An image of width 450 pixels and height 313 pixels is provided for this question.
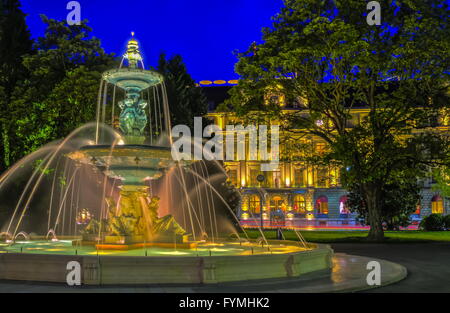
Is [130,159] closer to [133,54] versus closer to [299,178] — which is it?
[133,54]

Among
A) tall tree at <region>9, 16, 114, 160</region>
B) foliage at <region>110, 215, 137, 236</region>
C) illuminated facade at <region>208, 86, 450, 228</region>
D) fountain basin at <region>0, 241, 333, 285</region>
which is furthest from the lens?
illuminated facade at <region>208, 86, 450, 228</region>

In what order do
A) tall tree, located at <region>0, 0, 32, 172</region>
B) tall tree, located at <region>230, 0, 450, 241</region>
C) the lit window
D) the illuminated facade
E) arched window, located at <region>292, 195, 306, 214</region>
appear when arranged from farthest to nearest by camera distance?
the lit window
arched window, located at <region>292, 195, 306, 214</region>
the illuminated facade
tall tree, located at <region>0, 0, 32, 172</region>
tall tree, located at <region>230, 0, 450, 241</region>

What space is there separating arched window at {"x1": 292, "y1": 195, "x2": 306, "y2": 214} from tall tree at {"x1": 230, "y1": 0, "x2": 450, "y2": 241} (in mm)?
47158

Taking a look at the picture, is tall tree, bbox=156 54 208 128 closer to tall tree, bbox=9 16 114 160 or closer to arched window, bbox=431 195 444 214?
tall tree, bbox=9 16 114 160

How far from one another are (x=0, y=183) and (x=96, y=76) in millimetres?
9680

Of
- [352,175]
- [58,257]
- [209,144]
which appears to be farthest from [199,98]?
[58,257]

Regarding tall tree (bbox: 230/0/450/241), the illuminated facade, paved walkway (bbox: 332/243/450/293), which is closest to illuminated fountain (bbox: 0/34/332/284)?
paved walkway (bbox: 332/243/450/293)

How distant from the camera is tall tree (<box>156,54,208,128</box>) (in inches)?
1496

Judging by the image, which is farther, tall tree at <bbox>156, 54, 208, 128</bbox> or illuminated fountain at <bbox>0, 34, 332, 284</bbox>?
tall tree at <bbox>156, 54, 208, 128</bbox>

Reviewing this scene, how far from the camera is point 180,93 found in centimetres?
3944

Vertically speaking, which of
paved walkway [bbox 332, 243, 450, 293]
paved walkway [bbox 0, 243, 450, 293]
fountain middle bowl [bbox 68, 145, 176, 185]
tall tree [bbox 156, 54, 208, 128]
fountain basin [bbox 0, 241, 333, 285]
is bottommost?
paved walkway [bbox 332, 243, 450, 293]

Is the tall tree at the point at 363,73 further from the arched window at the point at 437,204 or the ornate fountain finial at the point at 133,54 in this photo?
the arched window at the point at 437,204

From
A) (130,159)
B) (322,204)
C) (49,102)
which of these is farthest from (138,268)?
(322,204)

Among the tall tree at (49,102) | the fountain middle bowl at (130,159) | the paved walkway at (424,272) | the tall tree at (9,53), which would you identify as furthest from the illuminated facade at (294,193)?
the fountain middle bowl at (130,159)
